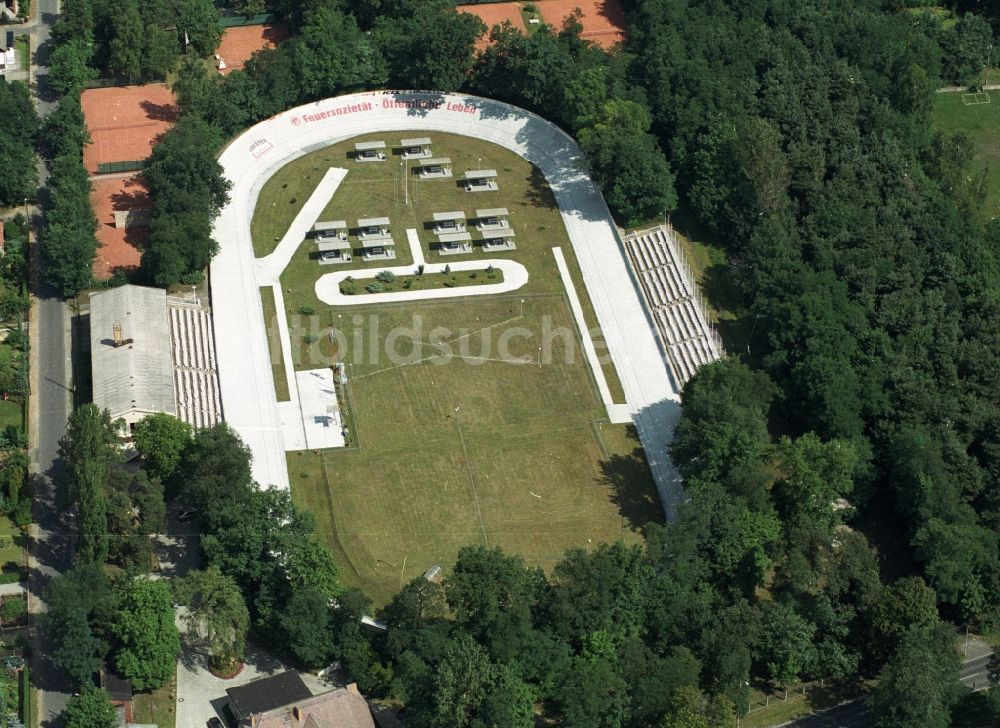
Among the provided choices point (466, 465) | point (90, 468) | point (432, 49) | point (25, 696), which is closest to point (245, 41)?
point (432, 49)

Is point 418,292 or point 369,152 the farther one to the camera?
point 369,152

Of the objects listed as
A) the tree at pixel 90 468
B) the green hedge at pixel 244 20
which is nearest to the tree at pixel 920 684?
the tree at pixel 90 468

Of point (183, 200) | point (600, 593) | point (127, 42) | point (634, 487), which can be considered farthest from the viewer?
point (127, 42)

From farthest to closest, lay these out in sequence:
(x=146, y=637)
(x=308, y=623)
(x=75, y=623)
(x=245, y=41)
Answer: (x=245, y=41) → (x=308, y=623) → (x=146, y=637) → (x=75, y=623)

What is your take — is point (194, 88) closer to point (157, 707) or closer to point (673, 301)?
point (673, 301)

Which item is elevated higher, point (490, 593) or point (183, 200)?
point (183, 200)

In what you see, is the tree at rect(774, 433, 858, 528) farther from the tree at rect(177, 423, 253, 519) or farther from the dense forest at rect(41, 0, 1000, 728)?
the tree at rect(177, 423, 253, 519)

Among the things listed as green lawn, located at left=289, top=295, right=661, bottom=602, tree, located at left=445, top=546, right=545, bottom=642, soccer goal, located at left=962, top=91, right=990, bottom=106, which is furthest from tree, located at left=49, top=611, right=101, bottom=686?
soccer goal, located at left=962, top=91, right=990, bottom=106
